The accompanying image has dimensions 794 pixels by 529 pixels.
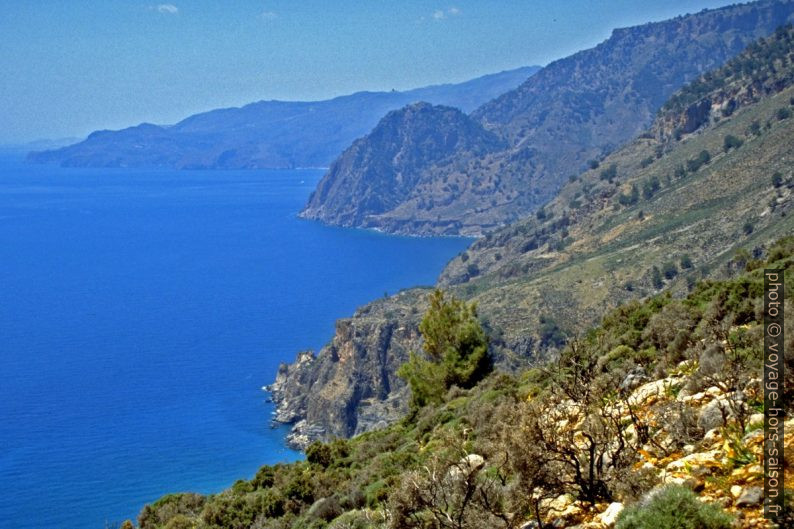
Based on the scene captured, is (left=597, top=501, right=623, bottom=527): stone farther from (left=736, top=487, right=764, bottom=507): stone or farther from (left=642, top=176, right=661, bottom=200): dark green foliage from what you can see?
(left=642, top=176, right=661, bottom=200): dark green foliage

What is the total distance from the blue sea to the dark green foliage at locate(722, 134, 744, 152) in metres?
69.5

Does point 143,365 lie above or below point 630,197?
below

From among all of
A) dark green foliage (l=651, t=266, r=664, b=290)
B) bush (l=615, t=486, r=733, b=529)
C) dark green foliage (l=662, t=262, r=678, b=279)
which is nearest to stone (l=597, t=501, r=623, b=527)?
bush (l=615, t=486, r=733, b=529)

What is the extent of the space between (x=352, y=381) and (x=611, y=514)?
8923 centimetres

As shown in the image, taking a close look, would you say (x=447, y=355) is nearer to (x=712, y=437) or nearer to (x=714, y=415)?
(x=714, y=415)

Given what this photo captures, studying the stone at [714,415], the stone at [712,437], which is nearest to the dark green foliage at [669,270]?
the stone at [714,415]

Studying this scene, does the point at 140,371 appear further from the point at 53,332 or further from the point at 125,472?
the point at 125,472

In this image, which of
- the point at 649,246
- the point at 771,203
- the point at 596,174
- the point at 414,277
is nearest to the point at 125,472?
the point at 649,246

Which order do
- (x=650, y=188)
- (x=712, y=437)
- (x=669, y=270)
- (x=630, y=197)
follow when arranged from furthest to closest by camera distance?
(x=630, y=197), (x=650, y=188), (x=669, y=270), (x=712, y=437)

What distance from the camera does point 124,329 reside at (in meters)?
131

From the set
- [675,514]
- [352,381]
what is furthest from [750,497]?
[352,381]

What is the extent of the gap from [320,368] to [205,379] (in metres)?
17.9

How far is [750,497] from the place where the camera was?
838 centimetres

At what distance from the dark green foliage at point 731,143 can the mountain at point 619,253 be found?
200 millimetres
